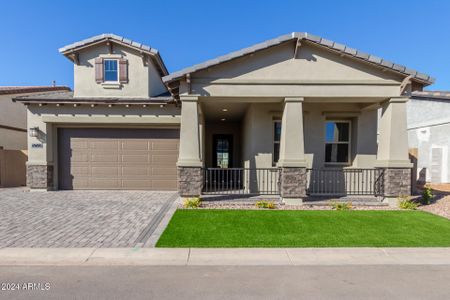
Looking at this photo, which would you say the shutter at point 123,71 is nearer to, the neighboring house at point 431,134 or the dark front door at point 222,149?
the dark front door at point 222,149

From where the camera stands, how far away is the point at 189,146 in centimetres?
813

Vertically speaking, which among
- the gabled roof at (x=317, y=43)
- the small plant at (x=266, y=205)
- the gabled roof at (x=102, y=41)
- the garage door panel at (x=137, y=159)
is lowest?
the small plant at (x=266, y=205)

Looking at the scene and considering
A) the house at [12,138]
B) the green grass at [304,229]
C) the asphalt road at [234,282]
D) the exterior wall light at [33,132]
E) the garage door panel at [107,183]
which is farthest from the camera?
the house at [12,138]

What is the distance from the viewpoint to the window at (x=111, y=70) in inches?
450

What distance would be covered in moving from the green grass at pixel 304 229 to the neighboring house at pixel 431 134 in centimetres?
843

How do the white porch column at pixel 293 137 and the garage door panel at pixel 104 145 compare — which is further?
the garage door panel at pixel 104 145

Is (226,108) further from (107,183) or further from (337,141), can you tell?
(107,183)

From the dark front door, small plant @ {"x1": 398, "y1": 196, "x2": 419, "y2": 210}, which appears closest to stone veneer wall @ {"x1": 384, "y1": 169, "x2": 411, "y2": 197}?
small plant @ {"x1": 398, "y1": 196, "x2": 419, "y2": 210}

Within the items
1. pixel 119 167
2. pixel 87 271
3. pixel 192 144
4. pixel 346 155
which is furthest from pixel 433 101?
pixel 87 271

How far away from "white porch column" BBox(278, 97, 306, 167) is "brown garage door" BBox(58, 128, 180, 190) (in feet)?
16.8

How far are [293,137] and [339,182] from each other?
3.41 meters

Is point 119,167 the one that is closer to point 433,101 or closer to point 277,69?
point 277,69

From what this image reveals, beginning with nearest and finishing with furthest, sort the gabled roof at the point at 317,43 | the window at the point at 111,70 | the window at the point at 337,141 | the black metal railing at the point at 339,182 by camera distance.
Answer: the gabled roof at the point at 317,43 → the black metal railing at the point at 339,182 → the window at the point at 337,141 → the window at the point at 111,70

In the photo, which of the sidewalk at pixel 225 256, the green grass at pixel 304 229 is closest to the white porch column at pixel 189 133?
the green grass at pixel 304 229
